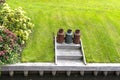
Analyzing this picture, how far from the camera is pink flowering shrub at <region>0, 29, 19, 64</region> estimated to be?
12.4 meters

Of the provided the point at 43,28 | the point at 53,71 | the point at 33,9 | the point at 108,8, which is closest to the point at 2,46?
the point at 53,71

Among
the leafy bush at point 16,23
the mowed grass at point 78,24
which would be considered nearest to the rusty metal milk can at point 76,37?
the mowed grass at point 78,24

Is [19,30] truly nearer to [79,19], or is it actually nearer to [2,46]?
[2,46]

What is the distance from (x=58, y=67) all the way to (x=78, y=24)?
4.16 meters

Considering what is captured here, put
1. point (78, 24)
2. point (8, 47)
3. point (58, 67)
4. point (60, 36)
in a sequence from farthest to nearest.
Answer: point (78, 24) → point (60, 36) → point (58, 67) → point (8, 47)

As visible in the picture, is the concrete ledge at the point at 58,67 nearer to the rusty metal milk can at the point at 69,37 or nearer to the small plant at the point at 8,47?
the small plant at the point at 8,47

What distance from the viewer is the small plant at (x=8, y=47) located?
12.4 m

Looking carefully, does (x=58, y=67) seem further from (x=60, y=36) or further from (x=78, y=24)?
(x=78, y=24)

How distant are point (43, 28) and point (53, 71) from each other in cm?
349

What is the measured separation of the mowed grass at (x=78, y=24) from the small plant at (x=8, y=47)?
0.53 m

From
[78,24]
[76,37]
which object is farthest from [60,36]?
[78,24]

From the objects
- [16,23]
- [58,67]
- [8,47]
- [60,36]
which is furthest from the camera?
[16,23]

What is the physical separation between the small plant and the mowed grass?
0.53 meters

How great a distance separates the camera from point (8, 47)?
12.6 meters
